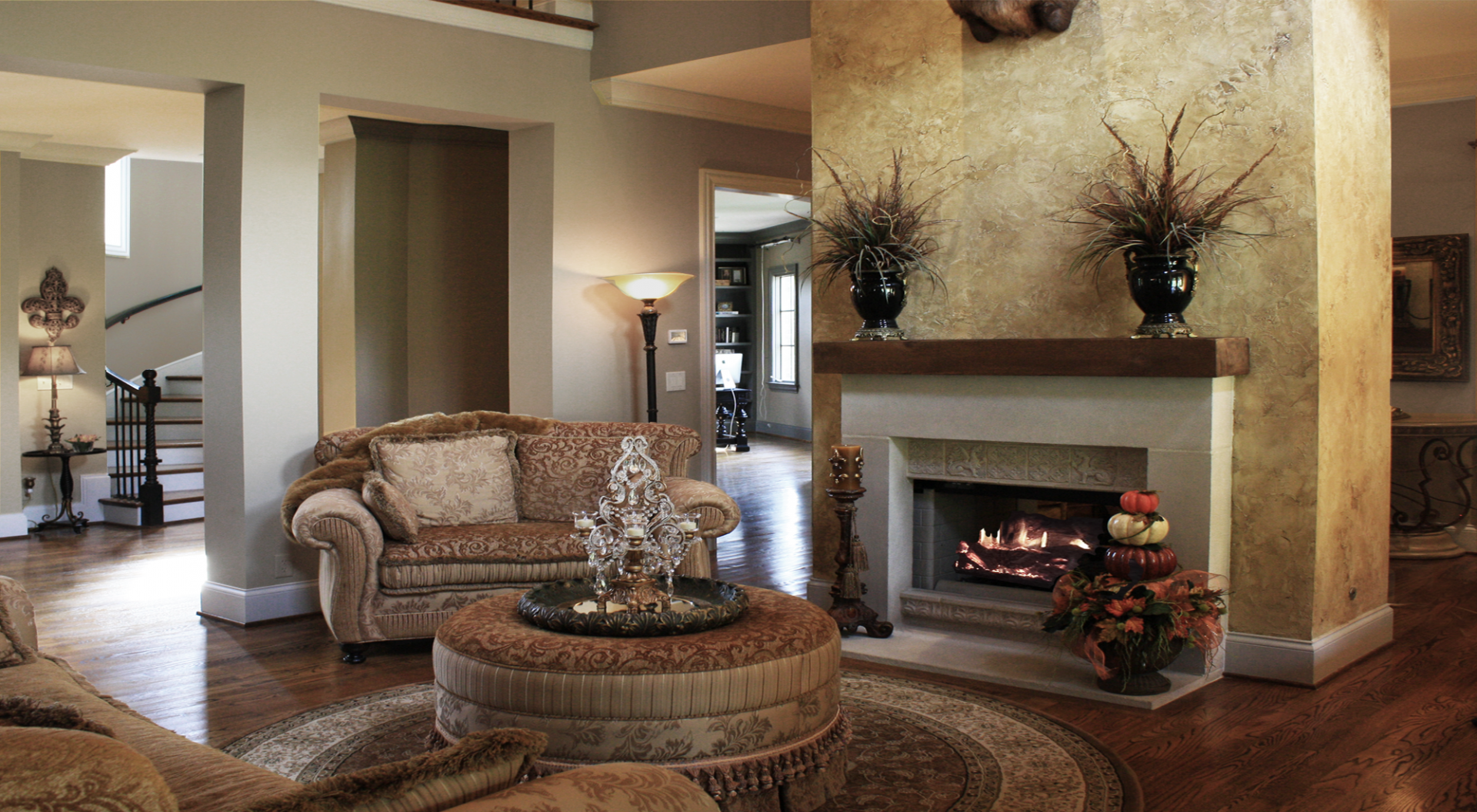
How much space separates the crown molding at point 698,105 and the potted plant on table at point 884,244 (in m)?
1.72

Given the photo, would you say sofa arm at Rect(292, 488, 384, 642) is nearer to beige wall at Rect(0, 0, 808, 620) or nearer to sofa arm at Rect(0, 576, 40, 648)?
beige wall at Rect(0, 0, 808, 620)

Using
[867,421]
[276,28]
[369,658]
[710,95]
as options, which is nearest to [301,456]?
[369,658]

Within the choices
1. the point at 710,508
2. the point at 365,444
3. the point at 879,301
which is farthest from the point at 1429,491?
the point at 365,444

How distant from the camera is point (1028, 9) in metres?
4.03

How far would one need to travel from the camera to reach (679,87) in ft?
19.4

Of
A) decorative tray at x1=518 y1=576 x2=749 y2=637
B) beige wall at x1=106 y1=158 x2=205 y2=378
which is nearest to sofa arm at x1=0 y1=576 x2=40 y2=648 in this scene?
decorative tray at x1=518 y1=576 x2=749 y2=637

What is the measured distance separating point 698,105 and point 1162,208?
3.09m

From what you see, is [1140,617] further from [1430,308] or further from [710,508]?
[1430,308]

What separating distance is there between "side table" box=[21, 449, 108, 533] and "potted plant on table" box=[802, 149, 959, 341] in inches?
214

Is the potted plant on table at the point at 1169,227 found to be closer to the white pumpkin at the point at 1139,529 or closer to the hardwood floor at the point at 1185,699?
the white pumpkin at the point at 1139,529

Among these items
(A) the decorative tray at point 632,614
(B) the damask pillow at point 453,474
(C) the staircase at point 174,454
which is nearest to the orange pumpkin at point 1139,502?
(A) the decorative tray at point 632,614

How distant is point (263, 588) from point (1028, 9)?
3.89 metres

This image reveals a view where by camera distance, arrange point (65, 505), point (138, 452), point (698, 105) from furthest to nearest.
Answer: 1. point (138, 452)
2. point (65, 505)
3. point (698, 105)

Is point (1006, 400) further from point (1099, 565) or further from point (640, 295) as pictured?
point (640, 295)
